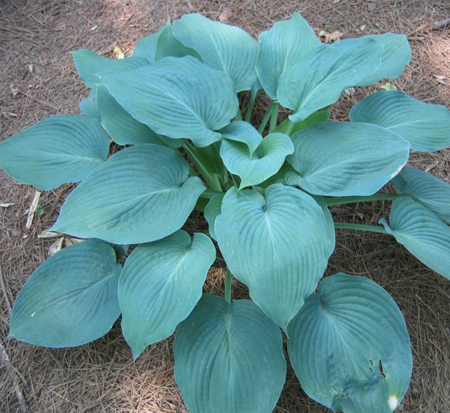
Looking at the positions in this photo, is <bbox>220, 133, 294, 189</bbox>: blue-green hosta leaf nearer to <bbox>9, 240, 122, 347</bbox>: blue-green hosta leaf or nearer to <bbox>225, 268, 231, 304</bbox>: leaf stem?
<bbox>225, 268, 231, 304</bbox>: leaf stem

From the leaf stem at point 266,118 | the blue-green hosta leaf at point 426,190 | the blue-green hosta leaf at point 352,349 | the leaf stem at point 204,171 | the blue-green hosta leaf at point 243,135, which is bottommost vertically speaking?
the blue-green hosta leaf at point 352,349

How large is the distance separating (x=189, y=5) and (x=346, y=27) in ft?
3.30

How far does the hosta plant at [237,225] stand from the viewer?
140 centimetres

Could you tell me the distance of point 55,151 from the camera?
1.78 m

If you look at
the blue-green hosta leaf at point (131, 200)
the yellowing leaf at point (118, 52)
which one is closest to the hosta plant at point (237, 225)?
the blue-green hosta leaf at point (131, 200)

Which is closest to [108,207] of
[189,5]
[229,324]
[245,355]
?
[229,324]

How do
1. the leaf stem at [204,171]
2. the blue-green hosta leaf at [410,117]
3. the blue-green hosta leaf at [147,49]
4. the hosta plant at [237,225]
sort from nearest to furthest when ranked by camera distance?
the hosta plant at [237,225], the blue-green hosta leaf at [410,117], the leaf stem at [204,171], the blue-green hosta leaf at [147,49]

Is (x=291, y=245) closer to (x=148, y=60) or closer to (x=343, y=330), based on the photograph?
(x=343, y=330)

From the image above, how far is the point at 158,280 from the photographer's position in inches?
57.2

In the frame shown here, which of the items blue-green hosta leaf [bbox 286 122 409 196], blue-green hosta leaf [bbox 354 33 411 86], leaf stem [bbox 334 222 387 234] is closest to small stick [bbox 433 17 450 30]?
blue-green hosta leaf [bbox 354 33 411 86]

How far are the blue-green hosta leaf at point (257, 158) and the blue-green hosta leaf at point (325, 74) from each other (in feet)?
0.44

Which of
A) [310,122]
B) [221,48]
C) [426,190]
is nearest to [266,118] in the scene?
[310,122]

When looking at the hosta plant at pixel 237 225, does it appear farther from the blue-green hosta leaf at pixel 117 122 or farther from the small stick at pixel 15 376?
the small stick at pixel 15 376

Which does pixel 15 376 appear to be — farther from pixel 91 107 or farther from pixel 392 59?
pixel 392 59
